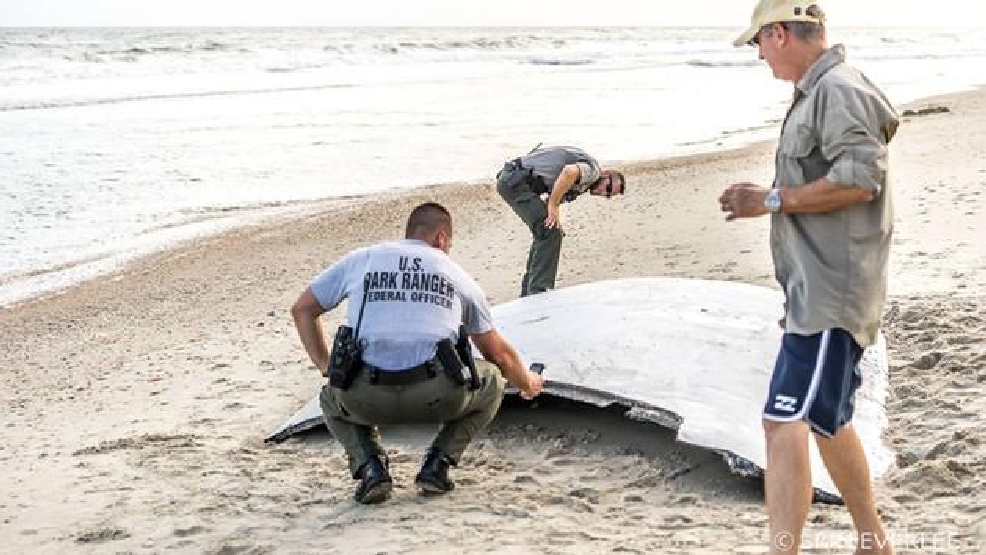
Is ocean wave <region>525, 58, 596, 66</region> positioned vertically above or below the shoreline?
below

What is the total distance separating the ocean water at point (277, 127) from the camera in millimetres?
12383

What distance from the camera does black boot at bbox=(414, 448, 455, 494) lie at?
4.36m

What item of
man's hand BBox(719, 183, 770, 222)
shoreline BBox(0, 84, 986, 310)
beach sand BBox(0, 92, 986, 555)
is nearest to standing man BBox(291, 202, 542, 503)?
beach sand BBox(0, 92, 986, 555)

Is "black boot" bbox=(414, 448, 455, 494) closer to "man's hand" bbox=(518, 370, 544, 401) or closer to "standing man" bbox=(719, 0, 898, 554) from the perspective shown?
"man's hand" bbox=(518, 370, 544, 401)

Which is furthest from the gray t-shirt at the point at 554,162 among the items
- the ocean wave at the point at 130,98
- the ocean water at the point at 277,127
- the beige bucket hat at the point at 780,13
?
the ocean wave at the point at 130,98

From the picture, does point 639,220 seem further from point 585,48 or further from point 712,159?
point 585,48

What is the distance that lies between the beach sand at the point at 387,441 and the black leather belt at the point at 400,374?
45 centimetres

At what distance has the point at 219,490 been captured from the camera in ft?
15.2

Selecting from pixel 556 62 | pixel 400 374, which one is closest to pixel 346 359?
pixel 400 374

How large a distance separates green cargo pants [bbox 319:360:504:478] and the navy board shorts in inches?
56.3

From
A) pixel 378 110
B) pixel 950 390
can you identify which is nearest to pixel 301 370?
pixel 950 390

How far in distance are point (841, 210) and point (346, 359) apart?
5.97 ft

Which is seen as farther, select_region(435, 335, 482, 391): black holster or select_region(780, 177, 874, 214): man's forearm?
select_region(435, 335, 482, 391): black holster

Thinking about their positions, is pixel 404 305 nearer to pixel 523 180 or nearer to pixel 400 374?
pixel 400 374
